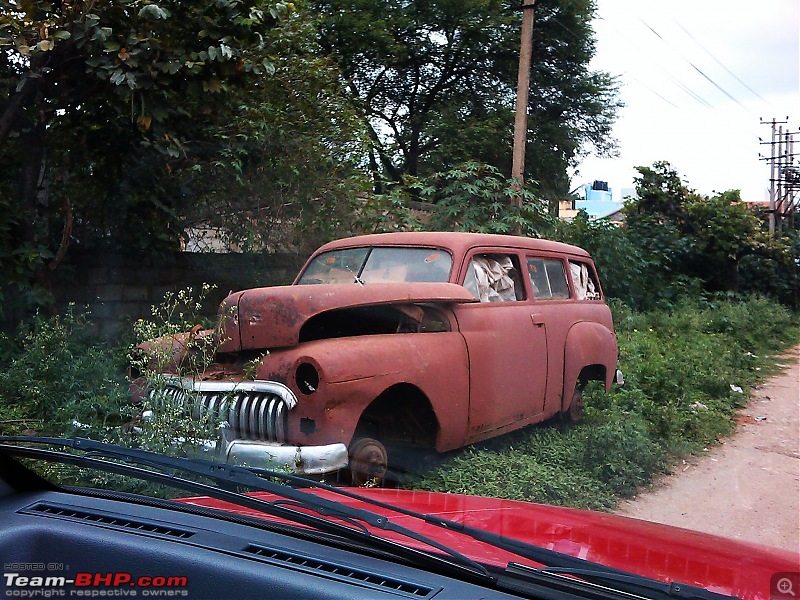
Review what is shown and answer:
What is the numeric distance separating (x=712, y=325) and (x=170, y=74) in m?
11.2

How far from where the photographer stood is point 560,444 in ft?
20.0

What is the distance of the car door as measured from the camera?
520 centimetres

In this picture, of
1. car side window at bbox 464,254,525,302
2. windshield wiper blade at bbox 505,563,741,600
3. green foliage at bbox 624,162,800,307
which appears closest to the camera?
windshield wiper blade at bbox 505,563,741,600

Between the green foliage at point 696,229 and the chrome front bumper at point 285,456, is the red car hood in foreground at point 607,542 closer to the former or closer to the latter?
the chrome front bumper at point 285,456

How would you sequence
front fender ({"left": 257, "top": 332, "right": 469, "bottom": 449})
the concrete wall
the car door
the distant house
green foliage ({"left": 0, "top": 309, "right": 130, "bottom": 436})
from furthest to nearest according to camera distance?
the distant house, the concrete wall, the car door, green foliage ({"left": 0, "top": 309, "right": 130, "bottom": 436}), front fender ({"left": 257, "top": 332, "right": 469, "bottom": 449})

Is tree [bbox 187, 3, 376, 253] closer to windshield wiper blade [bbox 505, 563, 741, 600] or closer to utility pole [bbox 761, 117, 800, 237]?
windshield wiper blade [bbox 505, 563, 741, 600]

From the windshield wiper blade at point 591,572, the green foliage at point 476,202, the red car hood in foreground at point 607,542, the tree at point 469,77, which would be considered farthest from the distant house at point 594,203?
the windshield wiper blade at point 591,572

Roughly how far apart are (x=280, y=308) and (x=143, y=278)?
422 centimetres

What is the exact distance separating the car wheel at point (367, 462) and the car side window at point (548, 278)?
2190 millimetres

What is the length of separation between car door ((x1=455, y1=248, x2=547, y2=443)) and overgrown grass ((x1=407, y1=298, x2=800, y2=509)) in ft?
0.93

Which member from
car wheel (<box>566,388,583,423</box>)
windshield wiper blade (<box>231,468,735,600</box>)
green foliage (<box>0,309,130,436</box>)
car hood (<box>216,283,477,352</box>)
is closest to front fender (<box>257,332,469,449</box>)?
car hood (<box>216,283,477,352</box>)

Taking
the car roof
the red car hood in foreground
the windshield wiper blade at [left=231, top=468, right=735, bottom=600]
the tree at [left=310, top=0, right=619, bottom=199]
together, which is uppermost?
the tree at [left=310, top=0, right=619, bottom=199]

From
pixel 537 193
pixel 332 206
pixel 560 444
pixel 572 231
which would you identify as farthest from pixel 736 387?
pixel 332 206

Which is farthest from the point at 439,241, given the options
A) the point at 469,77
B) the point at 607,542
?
the point at 469,77
